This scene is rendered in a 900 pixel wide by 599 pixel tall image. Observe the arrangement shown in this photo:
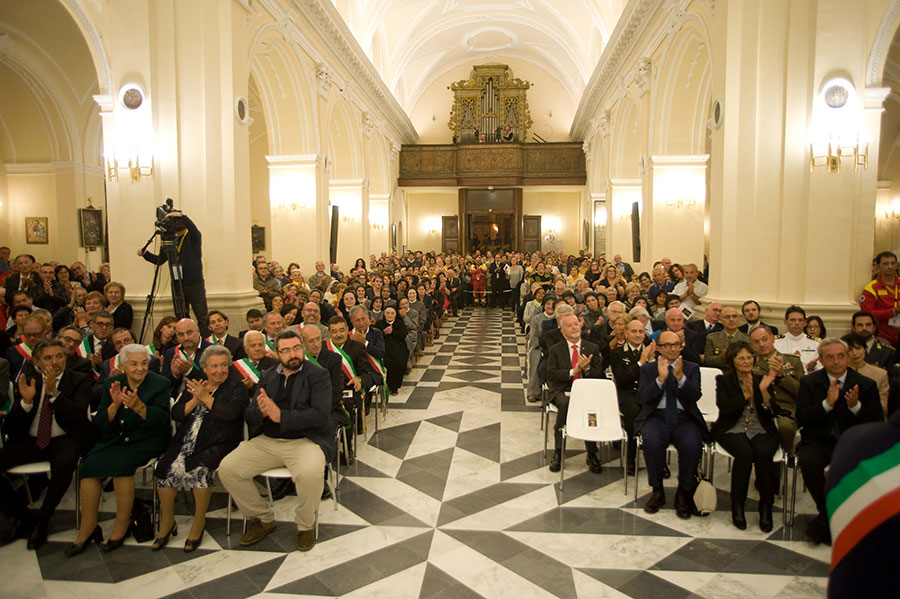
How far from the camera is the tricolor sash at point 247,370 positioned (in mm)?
4496

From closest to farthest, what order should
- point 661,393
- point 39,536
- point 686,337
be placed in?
point 39,536
point 661,393
point 686,337

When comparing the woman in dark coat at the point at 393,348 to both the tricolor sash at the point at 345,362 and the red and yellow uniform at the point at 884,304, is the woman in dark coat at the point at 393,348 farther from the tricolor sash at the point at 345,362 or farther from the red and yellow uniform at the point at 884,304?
the red and yellow uniform at the point at 884,304

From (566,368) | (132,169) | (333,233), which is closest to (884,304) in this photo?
(566,368)

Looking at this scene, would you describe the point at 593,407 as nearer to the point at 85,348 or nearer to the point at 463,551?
the point at 463,551

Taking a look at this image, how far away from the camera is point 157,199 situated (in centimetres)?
784

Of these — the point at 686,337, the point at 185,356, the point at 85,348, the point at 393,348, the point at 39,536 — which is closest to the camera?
the point at 39,536

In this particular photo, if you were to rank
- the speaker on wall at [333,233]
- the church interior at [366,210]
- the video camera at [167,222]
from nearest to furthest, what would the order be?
the church interior at [366,210] → the video camera at [167,222] → the speaker on wall at [333,233]

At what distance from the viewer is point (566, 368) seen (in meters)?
5.42

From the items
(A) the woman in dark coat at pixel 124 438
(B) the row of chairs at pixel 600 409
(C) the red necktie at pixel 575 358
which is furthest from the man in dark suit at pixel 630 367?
(A) the woman in dark coat at pixel 124 438

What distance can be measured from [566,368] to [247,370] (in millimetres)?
2891

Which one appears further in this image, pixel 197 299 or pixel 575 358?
pixel 197 299

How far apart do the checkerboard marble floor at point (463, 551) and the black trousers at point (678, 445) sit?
29 centimetres

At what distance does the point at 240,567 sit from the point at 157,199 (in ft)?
19.4

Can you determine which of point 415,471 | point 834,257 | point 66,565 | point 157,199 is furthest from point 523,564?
point 157,199
